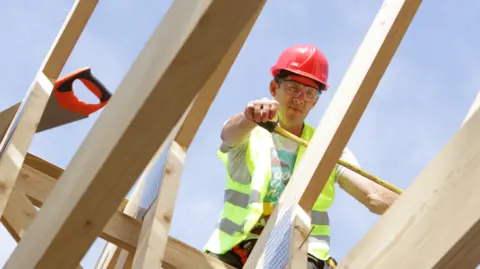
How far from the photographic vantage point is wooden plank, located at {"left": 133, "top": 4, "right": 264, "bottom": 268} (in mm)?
2586

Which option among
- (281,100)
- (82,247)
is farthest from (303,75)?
(82,247)

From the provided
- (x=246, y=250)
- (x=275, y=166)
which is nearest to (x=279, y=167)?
(x=275, y=166)

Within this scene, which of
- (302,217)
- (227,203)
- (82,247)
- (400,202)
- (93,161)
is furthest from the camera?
(227,203)

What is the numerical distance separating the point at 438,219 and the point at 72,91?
2.42 m

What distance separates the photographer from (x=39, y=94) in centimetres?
338

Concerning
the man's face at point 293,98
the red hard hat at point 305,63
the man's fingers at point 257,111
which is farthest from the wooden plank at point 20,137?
the red hard hat at point 305,63

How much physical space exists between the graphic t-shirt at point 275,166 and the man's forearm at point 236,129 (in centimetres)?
10

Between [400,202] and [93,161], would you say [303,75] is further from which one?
[93,161]

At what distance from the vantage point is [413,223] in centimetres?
182

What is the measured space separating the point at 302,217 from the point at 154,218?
500 millimetres

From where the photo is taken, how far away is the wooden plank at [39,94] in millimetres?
3037

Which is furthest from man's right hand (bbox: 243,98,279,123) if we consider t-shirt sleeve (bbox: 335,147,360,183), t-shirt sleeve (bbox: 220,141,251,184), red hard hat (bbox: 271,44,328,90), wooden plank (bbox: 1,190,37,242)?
red hard hat (bbox: 271,44,328,90)

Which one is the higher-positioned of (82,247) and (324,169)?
(324,169)

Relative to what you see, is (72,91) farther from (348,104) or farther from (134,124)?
(134,124)
